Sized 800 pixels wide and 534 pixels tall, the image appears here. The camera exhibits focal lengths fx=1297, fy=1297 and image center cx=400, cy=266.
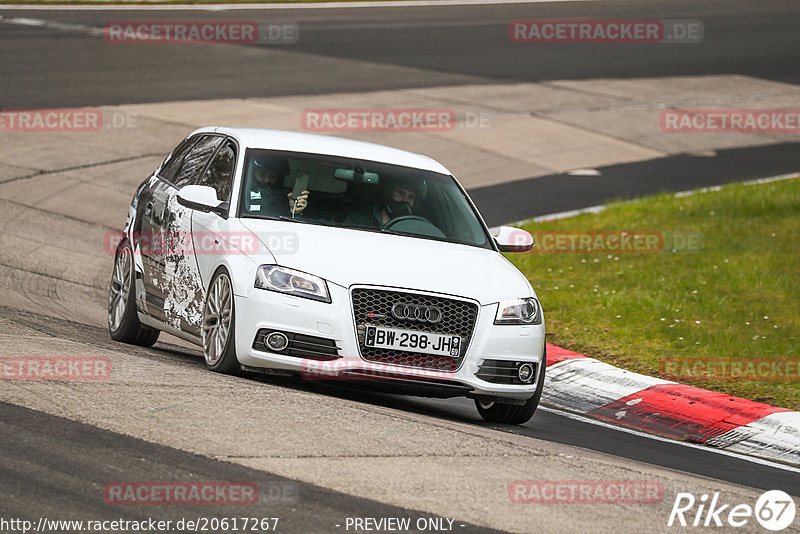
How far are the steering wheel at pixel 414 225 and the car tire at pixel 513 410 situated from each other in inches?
46.0

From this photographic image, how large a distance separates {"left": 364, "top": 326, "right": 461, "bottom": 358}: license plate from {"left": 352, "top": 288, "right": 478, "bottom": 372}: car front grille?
0.02 m

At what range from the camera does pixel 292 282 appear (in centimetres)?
784

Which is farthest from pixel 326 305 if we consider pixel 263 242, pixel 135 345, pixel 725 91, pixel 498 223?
pixel 725 91

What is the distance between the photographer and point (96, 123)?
67.7 ft

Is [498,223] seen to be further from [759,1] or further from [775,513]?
[759,1]

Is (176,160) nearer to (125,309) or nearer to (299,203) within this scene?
(125,309)

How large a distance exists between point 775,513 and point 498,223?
416 inches

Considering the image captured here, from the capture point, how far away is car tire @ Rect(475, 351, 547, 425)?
27.9 ft

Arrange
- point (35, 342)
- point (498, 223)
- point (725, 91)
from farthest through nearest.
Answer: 1. point (725, 91)
2. point (498, 223)
3. point (35, 342)
